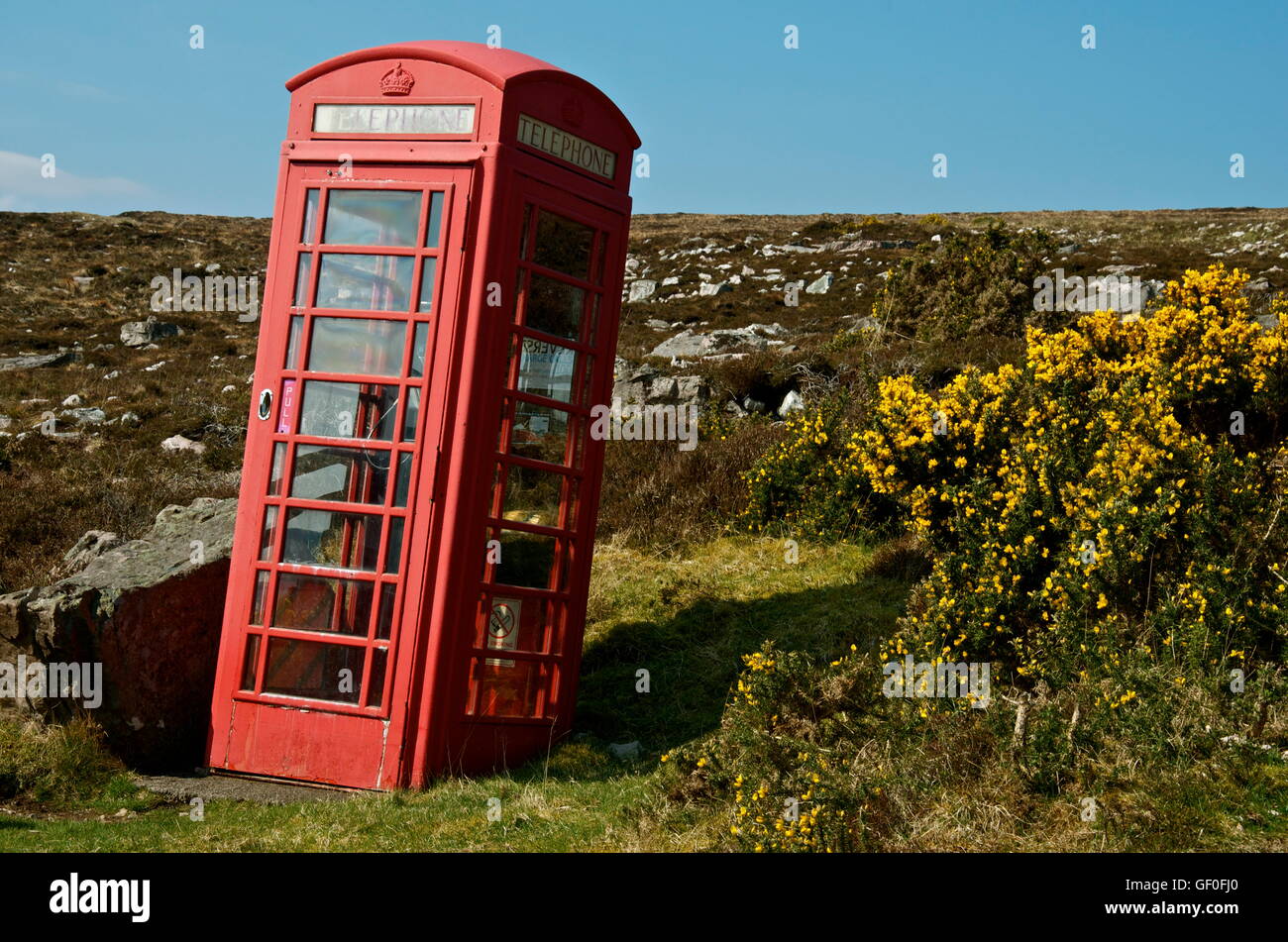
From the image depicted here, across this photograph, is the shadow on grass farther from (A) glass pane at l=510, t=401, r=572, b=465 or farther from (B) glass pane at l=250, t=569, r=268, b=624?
(B) glass pane at l=250, t=569, r=268, b=624

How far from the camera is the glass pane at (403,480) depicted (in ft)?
21.6

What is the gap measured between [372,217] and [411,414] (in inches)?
47.3

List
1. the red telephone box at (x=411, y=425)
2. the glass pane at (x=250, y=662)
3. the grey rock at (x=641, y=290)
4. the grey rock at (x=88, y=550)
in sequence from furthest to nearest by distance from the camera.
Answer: the grey rock at (x=641, y=290) < the grey rock at (x=88, y=550) < the glass pane at (x=250, y=662) < the red telephone box at (x=411, y=425)

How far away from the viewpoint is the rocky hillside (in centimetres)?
1426

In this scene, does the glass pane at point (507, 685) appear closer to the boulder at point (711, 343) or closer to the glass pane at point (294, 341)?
the glass pane at point (294, 341)

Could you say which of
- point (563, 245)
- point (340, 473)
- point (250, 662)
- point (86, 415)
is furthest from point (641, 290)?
point (250, 662)

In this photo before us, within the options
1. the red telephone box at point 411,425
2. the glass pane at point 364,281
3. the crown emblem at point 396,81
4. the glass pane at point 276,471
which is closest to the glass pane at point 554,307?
the red telephone box at point 411,425

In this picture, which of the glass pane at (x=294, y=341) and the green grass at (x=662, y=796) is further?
the glass pane at (x=294, y=341)

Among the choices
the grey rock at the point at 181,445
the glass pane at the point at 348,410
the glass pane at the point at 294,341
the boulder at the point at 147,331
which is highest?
the boulder at the point at 147,331

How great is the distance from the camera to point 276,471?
22.3 ft

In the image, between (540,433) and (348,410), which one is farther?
(540,433)

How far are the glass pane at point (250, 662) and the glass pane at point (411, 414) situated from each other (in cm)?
147

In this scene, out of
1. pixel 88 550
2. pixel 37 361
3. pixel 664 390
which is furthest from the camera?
pixel 37 361

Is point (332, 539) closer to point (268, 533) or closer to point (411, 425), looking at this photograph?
point (268, 533)
